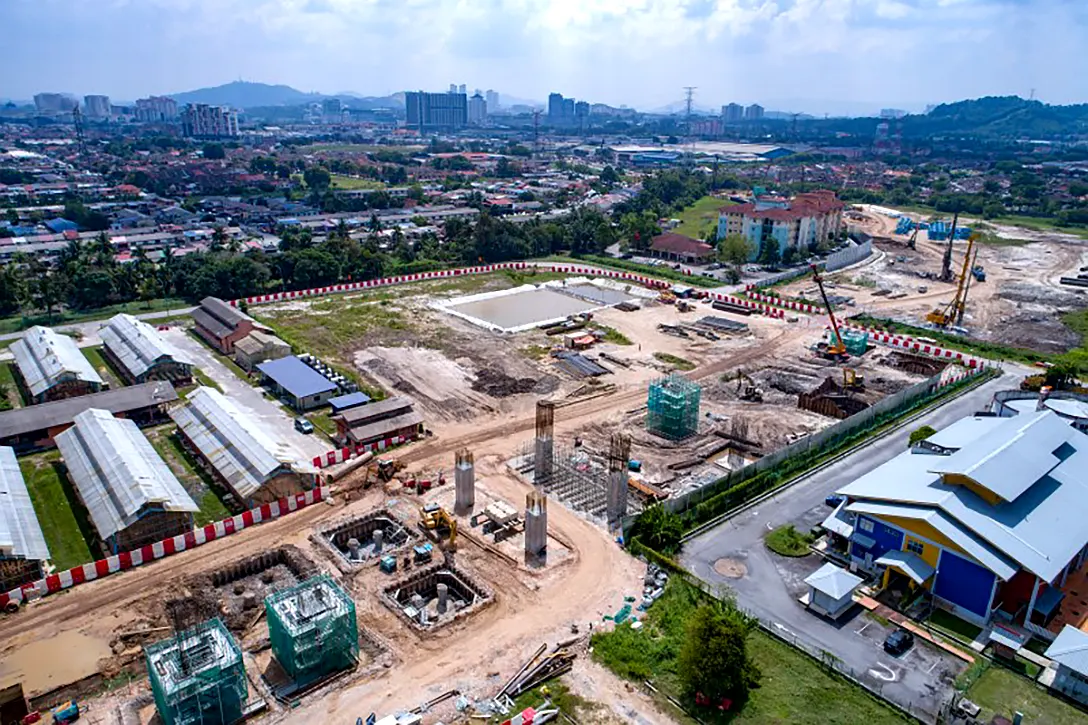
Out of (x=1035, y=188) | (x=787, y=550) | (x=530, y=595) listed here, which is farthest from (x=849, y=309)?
(x=1035, y=188)

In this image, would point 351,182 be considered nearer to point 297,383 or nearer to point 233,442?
point 297,383

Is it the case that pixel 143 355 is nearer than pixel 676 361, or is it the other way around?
pixel 143 355

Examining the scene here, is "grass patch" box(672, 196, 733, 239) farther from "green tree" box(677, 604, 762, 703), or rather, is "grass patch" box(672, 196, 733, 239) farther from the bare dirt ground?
"green tree" box(677, 604, 762, 703)

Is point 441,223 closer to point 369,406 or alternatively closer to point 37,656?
point 369,406

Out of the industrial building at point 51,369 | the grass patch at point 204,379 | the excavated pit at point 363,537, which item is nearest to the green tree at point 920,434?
the excavated pit at point 363,537

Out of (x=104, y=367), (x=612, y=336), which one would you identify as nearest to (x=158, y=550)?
(x=104, y=367)

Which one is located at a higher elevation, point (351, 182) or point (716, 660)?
point (351, 182)
